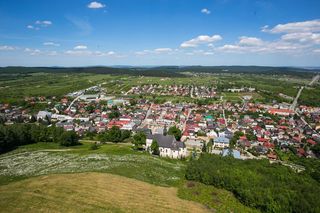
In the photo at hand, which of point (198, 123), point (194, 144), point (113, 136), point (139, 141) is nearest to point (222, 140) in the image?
point (194, 144)

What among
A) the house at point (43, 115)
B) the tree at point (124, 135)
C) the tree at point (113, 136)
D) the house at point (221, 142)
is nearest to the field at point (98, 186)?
the tree at point (113, 136)

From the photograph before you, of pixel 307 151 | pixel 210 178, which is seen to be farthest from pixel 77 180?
pixel 307 151

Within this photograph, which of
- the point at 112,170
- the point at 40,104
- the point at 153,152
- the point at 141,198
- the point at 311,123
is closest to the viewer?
the point at 141,198

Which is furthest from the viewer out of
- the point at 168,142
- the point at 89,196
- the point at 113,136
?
the point at 113,136

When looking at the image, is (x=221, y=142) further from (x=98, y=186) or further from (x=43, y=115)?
(x=43, y=115)

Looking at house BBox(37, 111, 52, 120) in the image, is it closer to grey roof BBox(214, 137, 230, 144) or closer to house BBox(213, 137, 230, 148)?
house BBox(213, 137, 230, 148)

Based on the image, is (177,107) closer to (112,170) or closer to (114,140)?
(114,140)
